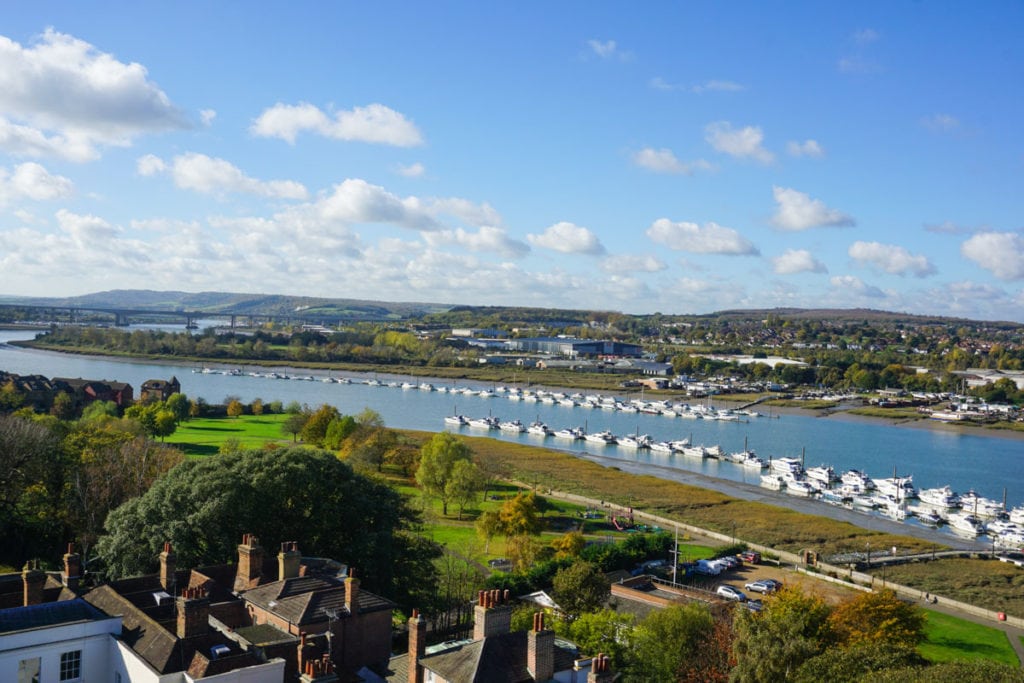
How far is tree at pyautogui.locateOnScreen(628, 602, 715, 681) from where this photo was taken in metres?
17.1

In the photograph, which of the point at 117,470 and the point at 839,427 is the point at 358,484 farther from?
the point at 839,427

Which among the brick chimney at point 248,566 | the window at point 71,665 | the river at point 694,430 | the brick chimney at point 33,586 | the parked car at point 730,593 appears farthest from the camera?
the river at point 694,430

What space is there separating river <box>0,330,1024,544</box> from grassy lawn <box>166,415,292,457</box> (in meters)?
14.9

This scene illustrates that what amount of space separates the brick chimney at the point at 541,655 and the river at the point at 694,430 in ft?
164

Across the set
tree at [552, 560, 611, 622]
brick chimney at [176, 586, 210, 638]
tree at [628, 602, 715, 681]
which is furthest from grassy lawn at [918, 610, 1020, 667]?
brick chimney at [176, 586, 210, 638]

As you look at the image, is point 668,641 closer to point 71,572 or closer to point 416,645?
point 416,645

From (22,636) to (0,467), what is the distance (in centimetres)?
1660

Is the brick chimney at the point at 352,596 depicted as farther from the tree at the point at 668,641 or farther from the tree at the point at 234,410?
the tree at the point at 234,410

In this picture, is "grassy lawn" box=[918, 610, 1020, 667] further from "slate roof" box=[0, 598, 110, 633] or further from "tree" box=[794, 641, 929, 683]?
"slate roof" box=[0, 598, 110, 633]

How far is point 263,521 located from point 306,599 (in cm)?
705

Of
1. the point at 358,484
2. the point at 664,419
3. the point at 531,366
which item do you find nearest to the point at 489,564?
the point at 358,484

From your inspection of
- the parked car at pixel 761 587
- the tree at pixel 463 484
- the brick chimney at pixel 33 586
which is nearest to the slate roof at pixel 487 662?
the brick chimney at pixel 33 586

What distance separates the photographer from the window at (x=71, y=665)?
528 inches

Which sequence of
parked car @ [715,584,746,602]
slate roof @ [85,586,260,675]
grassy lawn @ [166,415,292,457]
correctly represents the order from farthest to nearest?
grassy lawn @ [166,415,292,457]
parked car @ [715,584,746,602]
slate roof @ [85,586,260,675]
